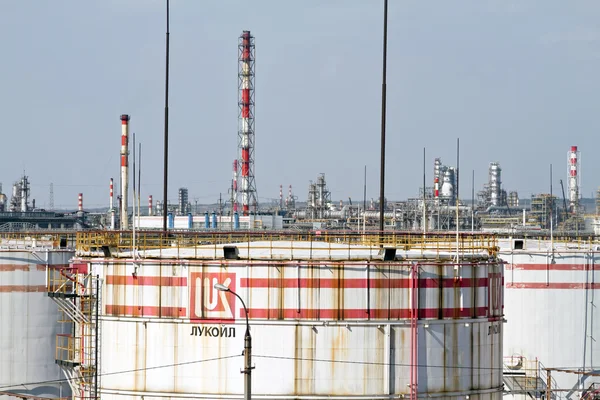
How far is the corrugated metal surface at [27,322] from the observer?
41938mm

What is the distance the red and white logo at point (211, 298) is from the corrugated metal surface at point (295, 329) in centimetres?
3

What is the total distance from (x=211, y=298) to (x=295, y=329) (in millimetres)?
2410

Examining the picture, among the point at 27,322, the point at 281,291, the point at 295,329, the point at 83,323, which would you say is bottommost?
the point at 27,322

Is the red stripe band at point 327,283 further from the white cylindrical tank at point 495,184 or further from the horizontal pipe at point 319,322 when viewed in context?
the white cylindrical tank at point 495,184

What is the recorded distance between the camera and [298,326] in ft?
93.1

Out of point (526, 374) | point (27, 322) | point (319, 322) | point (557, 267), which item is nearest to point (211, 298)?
point (319, 322)

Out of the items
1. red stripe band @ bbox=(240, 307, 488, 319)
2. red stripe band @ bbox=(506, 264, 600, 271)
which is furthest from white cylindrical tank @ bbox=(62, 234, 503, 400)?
red stripe band @ bbox=(506, 264, 600, 271)

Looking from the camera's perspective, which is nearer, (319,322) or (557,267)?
(319,322)

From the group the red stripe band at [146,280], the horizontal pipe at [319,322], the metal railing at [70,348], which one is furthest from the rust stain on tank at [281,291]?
the metal railing at [70,348]

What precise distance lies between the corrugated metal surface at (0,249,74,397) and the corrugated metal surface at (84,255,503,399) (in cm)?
1347

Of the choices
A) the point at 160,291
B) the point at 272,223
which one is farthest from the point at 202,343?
the point at 272,223

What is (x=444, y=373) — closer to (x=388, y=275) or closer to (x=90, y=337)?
(x=388, y=275)

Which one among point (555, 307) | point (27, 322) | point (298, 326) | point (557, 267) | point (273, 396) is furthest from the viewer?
point (555, 307)

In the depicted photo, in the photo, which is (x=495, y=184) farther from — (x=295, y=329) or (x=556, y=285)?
(x=295, y=329)
